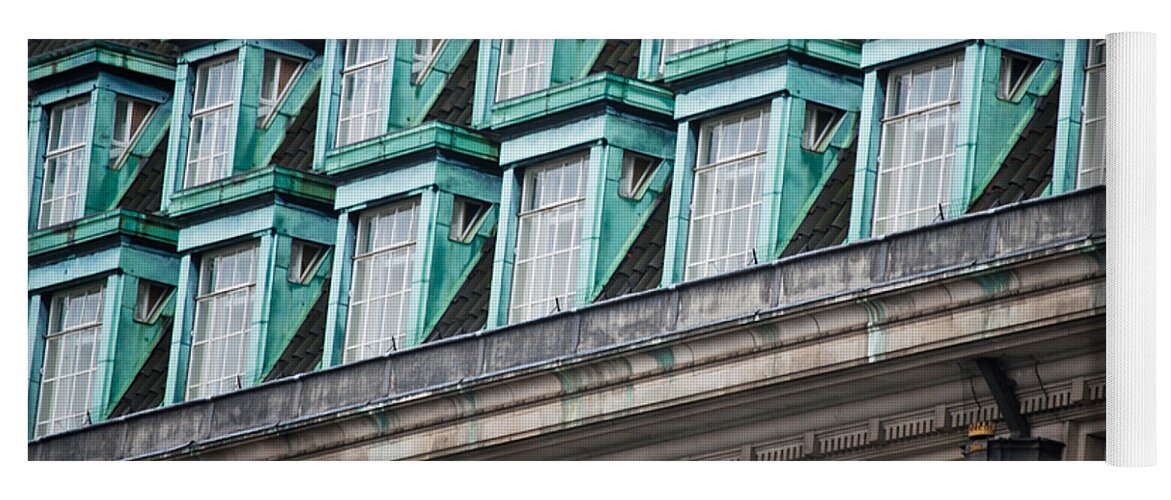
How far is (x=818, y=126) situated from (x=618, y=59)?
1.99 meters

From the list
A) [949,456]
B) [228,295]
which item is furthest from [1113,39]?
[228,295]

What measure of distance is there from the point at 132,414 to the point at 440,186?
3.61 m

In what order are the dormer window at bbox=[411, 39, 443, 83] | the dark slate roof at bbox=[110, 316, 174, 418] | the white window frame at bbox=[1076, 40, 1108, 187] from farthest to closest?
the dark slate roof at bbox=[110, 316, 174, 418]
the dormer window at bbox=[411, 39, 443, 83]
the white window frame at bbox=[1076, 40, 1108, 187]

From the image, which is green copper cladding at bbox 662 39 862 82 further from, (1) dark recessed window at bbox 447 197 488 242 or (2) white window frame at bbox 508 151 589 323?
(1) dark recessed window at bbox 447 197 488 242

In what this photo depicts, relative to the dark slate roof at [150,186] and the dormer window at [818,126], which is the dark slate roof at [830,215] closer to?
the dormer window at [818,126]

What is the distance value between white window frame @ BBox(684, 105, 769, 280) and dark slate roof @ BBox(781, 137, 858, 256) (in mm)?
451

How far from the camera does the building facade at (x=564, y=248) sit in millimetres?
32562

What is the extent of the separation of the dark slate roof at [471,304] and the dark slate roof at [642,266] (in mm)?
1262

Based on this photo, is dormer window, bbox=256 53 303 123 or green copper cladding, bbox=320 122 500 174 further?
dormer window, bbox=256 53 303 123

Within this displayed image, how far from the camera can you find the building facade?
3256cm

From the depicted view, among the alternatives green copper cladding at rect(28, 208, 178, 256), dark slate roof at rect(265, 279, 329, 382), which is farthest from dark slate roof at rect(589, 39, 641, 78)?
green copper cladding at rect(28, 208, 178, 256)

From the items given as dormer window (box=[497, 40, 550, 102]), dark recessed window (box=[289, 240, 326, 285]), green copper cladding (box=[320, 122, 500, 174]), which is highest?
dormer window (box=[497, 40, 550, 102])

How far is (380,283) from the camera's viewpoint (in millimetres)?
34938
